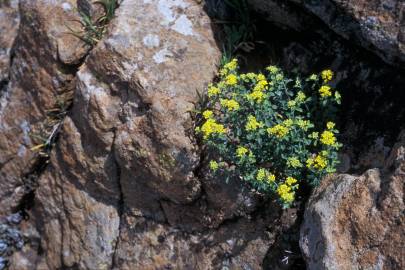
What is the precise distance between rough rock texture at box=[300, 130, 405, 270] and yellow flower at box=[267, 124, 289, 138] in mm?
522

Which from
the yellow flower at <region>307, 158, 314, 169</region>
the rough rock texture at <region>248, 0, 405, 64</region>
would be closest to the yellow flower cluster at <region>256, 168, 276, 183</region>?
the yellow flower at <region>307, 158, 314, 169</region>

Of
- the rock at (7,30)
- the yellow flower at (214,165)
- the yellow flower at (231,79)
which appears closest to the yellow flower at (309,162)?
the yellow flower at (214,165)

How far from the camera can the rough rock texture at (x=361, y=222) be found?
3.69 m

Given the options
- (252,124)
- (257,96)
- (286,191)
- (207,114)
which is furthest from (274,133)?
(207,114)

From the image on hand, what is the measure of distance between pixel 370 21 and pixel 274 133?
Answer: 1069 mm

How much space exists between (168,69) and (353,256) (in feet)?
7.13

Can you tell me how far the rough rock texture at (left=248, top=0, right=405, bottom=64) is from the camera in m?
3.96

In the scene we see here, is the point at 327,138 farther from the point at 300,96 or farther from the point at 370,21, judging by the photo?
the point at 370,21

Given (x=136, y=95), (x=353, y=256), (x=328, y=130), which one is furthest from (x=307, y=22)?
(x=353, y=256)

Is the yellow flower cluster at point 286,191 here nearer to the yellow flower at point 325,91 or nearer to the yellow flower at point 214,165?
the yellow flower at point 214,165

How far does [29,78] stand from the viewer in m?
5.70

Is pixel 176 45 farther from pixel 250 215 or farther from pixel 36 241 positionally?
pixel 36 241

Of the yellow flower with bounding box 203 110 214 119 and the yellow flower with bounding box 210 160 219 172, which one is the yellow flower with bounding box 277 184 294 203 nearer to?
the yellow flower with bounding box 210 160 219 172

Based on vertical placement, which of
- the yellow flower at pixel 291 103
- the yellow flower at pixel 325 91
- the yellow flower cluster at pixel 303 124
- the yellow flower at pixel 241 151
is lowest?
the yellow flower at pixel 241 151
